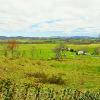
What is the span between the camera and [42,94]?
2084 cm

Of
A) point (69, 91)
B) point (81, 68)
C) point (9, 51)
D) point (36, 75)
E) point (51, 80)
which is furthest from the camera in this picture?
point (9, 51)

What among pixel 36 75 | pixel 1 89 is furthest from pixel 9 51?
pixel 1 89

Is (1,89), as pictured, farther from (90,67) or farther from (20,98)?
(90,67)

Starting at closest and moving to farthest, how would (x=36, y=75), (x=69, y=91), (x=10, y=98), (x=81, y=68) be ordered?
1. (x=10, y=98)
2. (x=69, y=91)
3. (x=36, y=75)
4. (x=81, y=68)

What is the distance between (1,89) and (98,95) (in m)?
7.98

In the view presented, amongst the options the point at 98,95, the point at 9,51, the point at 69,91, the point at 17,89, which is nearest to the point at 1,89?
the point at 17,89

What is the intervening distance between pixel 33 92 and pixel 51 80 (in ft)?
66.0

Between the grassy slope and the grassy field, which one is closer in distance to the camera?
the grassy field

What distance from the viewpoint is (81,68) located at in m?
70.3

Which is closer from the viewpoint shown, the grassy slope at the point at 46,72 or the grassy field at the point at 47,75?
the grassy field at the point at 47,75

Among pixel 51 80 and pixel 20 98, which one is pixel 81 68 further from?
pixel 20 98

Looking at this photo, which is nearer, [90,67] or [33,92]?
[33,92]

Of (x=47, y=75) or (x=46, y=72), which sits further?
(x=46, y=72)

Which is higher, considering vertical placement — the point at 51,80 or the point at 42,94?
the point at 42,94
